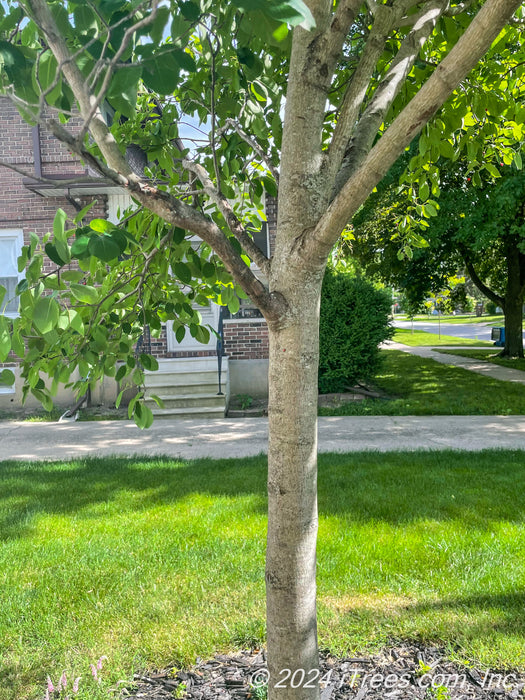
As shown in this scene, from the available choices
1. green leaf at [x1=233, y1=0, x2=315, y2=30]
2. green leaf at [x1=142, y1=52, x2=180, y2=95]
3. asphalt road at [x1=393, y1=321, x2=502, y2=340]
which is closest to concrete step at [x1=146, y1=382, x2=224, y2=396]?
green leaf at [x1=142, y1=52, x2=180, y2=95]

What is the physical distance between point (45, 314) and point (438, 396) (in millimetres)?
10388

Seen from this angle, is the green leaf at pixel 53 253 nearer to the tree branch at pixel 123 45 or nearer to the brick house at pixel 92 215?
the tree branch at pixel 123 45

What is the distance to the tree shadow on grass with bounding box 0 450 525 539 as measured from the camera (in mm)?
4574

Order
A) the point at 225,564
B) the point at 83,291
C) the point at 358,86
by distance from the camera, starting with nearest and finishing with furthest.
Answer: the point at 83,291 → the point at 358,86 → the point at 225,564

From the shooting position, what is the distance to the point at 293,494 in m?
1.79

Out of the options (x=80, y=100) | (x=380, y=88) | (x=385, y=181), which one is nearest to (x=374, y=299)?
(x=385, y=181)

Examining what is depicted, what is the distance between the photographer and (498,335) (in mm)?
25859

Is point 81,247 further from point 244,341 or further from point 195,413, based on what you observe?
point 244,341

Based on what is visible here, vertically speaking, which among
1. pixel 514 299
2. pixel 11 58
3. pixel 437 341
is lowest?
pixel 437 341

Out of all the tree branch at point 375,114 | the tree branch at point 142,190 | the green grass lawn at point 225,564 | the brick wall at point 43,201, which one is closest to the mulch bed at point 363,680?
the green grass lawn at point 225,564

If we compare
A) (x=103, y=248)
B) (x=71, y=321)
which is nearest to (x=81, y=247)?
(x=103, y=248)

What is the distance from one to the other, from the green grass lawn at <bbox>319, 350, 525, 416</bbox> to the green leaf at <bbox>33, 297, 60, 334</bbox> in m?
8.25

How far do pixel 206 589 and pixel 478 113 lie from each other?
289cm

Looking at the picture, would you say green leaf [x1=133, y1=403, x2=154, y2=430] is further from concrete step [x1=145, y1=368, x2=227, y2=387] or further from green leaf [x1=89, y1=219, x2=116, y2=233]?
concrete step [x1=145, y1=368, x2=227, y2=387]
